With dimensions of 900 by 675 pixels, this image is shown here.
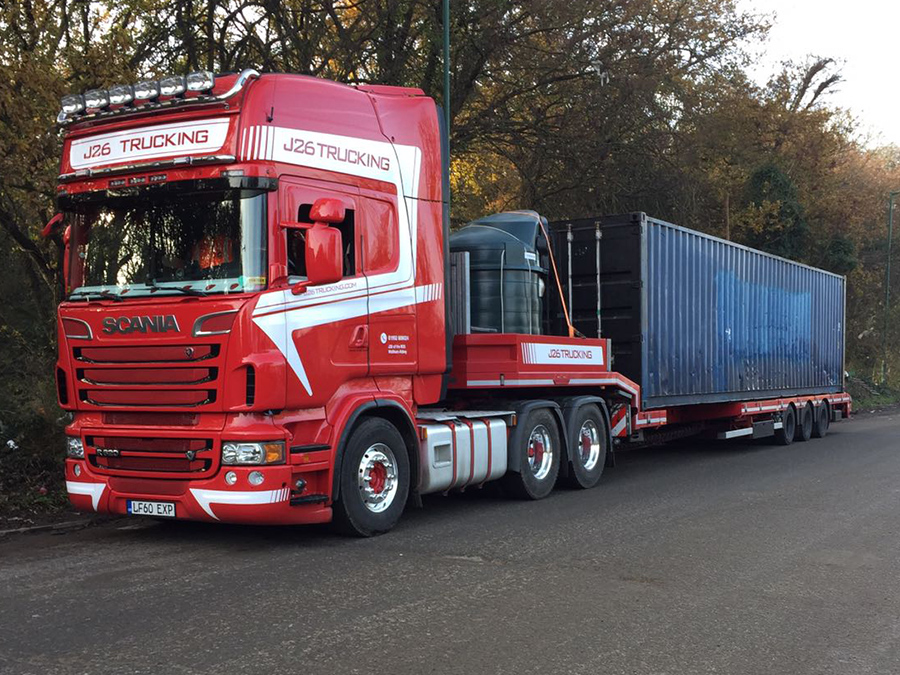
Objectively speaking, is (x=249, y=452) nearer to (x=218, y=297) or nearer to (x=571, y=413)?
(x=218, y=297)

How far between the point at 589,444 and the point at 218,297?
561 centimetres

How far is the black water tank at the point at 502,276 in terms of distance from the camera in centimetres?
1007

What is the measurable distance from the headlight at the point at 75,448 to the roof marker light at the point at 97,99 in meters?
2.70

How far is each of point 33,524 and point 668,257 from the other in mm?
8430

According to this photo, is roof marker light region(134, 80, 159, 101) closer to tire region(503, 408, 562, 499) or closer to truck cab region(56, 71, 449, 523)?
truck cab region(56, 71, 449, 523)

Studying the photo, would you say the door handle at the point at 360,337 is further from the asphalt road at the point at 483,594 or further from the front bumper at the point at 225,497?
the asphalt road at the point at 483,594

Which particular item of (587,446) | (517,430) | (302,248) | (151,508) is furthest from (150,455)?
(587,446)

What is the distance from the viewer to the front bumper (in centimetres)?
683

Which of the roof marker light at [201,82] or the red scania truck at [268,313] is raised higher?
the roof marker light at [201,82]

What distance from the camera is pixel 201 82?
709 cm

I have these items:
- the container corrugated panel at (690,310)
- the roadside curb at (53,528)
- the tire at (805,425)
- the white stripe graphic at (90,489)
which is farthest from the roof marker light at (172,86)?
the tire at (805,425)

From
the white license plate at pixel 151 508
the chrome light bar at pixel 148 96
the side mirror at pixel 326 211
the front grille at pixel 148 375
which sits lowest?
the white license plate at pixel 151 508

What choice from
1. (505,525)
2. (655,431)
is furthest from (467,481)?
(655,431)

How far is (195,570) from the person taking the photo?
6535 millimetres
